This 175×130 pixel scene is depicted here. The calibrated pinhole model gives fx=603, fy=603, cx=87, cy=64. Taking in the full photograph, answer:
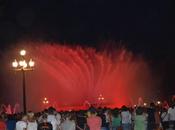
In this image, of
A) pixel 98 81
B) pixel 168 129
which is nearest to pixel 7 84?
pixel 98 81

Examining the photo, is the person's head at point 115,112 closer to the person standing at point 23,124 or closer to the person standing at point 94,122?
the person standing at point 94,122

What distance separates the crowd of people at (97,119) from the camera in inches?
827

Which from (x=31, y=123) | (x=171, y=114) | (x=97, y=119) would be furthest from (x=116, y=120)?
(x=31, y=123)

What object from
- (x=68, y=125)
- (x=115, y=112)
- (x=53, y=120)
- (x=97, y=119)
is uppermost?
(x=115, y=112)

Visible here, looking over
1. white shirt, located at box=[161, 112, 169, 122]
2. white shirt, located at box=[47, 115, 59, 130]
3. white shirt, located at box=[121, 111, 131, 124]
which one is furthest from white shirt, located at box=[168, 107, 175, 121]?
white shirt, located at box=[47, 115, 59, 130]

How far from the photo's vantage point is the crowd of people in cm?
2102

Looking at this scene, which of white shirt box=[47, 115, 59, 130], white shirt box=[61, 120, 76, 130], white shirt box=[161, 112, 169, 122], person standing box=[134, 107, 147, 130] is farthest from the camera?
white shirt box=[161, 112, 169, 122]

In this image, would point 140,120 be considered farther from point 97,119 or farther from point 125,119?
point 97,119

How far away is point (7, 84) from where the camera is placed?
77.9 m

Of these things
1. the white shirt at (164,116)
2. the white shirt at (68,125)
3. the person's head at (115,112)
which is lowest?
the white shirt at (68,125)

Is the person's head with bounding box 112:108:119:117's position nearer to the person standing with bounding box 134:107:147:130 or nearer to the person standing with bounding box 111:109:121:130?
the person standing with bounding box 111:109:121:130

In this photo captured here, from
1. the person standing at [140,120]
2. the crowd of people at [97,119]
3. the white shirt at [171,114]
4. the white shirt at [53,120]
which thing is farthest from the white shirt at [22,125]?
the white shirt at [171,114]

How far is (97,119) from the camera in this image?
68.6 ft

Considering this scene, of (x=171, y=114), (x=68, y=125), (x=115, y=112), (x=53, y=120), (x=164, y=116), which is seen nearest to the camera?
(x=68, y=125)
